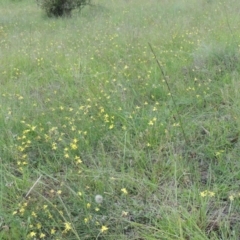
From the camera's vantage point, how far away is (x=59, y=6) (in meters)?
9.16

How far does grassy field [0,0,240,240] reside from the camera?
7.02ft

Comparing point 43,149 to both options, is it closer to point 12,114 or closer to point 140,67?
Answer: point 12,114

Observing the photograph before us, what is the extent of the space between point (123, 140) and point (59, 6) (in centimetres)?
707

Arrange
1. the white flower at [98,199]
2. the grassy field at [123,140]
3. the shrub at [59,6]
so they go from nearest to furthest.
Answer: the grassy field at [123,140] → the white flower at [98,199] → the shrub at [59,6]


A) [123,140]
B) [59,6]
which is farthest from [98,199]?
[59,6]

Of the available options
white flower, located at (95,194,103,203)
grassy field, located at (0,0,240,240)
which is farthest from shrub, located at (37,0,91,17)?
white flower, located at (95,194,103,203)

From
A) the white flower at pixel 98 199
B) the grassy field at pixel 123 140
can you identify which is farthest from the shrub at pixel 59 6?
the white flower at pixel 98 199

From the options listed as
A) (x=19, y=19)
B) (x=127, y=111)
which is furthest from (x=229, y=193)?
(x=19, y=19)

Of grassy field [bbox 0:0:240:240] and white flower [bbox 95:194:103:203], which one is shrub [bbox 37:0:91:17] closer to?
grassy field [bbox 0:0:240:240]

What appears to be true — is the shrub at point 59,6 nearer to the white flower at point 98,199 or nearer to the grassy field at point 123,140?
the grassy field at point 123,140

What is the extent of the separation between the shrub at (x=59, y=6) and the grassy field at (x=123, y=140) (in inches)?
160

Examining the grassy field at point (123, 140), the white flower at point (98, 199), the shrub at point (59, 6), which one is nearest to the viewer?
the grassy field at point (123, 140)

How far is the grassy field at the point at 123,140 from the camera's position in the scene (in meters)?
2.14

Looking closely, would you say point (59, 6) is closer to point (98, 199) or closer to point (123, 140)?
point (123, 140)
